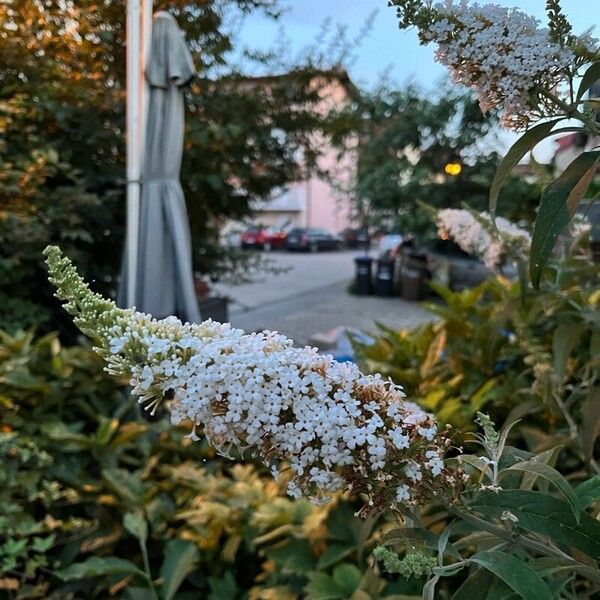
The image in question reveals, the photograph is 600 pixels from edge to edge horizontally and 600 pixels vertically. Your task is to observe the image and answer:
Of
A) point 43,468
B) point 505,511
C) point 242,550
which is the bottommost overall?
point 242,550

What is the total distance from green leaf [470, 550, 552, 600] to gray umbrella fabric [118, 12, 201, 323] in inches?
123

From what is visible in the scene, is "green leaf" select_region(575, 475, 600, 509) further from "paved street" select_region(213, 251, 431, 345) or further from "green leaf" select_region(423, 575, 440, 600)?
"paved street" select_region(213, 251, 431, 345)

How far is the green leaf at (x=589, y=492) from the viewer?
2.79 feet

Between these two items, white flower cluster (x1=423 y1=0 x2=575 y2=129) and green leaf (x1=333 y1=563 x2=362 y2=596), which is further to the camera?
green leaf (x1=333 y1=563 x2=362 y2=596)

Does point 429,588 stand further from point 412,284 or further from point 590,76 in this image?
point 412,284

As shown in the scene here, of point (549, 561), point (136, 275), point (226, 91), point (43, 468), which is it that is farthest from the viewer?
point (226, 91)

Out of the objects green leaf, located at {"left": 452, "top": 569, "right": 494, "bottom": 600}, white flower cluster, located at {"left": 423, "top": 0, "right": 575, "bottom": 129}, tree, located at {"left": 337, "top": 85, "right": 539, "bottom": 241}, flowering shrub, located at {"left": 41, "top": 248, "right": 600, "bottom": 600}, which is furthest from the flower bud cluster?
tree, located at {"left": 337, "top": 85, "right": 539, "bottom": 241}

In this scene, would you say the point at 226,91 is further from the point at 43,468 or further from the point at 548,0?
the point at 548,0

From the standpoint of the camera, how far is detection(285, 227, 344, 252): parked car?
2495 centimetres

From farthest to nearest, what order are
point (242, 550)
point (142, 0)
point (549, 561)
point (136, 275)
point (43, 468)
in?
point (136, 275) < point (142, 0) < point (43, 468) < point (242, 550) < point (549, 561)

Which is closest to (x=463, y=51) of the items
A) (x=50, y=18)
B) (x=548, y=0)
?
(x=548, y=0)

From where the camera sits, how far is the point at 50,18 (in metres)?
4.35

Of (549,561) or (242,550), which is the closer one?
(549,561)

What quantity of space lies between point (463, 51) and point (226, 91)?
A: 5.04 m
